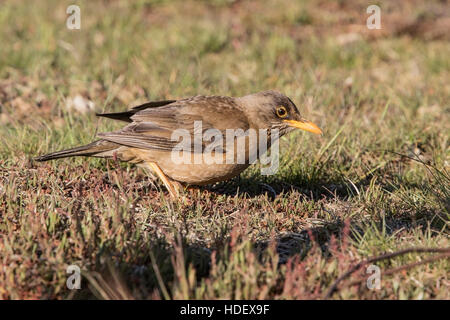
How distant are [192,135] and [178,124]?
0.58ft

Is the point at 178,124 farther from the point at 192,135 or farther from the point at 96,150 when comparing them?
the point at 96,150

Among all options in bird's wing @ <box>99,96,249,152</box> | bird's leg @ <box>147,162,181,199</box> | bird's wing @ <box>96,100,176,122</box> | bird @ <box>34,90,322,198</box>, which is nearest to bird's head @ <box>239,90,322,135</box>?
bird @ <box>34,90,322,198</box>

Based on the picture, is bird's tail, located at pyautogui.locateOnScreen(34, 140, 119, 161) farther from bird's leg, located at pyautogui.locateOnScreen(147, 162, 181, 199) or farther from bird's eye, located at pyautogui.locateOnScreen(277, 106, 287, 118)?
bird's eye, located at pyautogui.locateOnScreen(277, 106, 287, 118)

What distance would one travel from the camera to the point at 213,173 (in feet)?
17.5

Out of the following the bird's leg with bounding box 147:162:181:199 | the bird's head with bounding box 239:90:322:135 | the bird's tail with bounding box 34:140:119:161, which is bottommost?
the bird's leg with bounding box 147:162:181:199

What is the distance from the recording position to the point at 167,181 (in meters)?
5.70

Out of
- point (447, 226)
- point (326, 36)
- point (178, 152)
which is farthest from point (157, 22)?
point (447, 226)

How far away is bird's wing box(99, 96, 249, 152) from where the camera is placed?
18.1 feet

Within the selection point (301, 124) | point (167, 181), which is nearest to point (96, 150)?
point (167, 181)

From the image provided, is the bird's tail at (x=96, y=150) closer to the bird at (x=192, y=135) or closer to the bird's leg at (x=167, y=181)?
the bird at (x=192, y=135)

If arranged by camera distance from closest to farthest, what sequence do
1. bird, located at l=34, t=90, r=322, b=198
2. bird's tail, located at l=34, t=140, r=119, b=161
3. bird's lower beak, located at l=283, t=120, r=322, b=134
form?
bird, located at l=34, t=90, r=322, b=198
bird's tail, located at l=34, t=140, r=119, b=161
bird's lower beak, located at l=283, t=120, r=322, b=134

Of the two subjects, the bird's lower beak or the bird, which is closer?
the bird

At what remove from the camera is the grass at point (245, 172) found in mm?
3934
